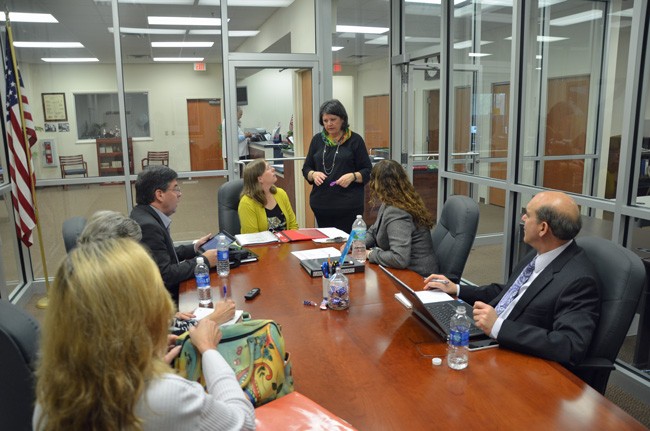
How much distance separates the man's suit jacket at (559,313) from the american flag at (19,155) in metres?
4.07

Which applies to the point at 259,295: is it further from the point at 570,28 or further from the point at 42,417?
the point at 570,28

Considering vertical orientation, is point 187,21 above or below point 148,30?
above

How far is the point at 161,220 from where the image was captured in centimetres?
255

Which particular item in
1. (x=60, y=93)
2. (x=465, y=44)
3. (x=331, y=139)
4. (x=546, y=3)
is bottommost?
(x=331, y=139)

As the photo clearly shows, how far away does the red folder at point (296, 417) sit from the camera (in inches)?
47.8

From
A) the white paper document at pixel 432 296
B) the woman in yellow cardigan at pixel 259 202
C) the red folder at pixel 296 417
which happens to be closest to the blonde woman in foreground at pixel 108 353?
the red folder at pixel 296 417

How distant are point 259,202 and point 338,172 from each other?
75 centimetres

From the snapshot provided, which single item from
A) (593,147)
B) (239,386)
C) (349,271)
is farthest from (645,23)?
(239,386)

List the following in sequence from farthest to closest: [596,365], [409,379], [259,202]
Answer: [259,202]
[596,365]
[409,379]

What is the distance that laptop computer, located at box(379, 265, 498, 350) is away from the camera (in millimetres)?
1714

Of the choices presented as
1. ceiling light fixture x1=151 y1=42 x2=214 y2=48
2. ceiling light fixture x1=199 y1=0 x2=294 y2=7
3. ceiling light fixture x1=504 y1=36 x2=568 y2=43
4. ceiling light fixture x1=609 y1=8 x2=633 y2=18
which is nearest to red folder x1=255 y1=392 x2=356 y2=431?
ceiling light fixture x1=609 y1=8 x2=633 y2=18

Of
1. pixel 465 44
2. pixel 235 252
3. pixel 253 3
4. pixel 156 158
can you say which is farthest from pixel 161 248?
pixel 253 3

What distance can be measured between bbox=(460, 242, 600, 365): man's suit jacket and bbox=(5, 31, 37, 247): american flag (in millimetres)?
4069

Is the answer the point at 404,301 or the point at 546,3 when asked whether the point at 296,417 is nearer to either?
the point at 404,301
